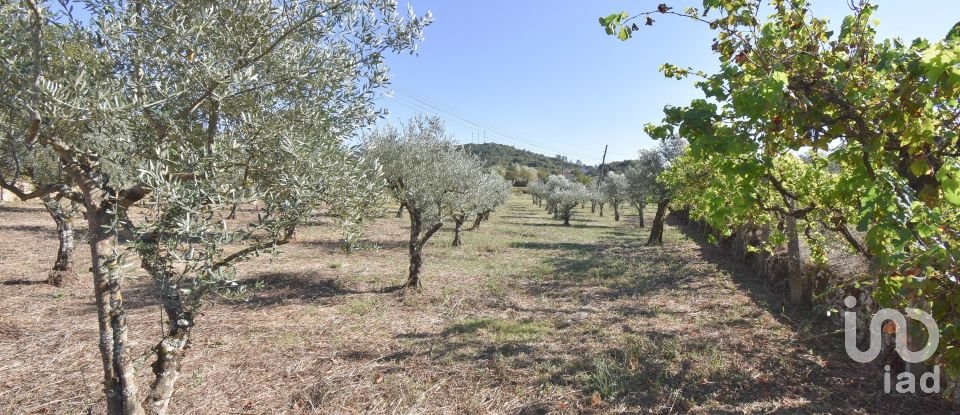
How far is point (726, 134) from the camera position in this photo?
136 inches

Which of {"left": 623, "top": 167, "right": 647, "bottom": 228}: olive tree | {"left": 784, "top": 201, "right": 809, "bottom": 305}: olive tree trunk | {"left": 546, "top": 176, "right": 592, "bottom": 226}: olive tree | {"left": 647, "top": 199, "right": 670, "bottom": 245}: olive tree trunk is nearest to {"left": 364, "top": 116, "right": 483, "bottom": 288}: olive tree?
{"left": 784, "top": 201, "right": 809, "bottom": 305}: olive tree trunk

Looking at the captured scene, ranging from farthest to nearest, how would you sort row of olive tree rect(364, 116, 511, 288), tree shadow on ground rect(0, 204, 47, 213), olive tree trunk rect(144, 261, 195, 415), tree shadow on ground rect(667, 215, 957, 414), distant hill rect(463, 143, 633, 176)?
distant hill rect(463, 143, 633, 176)
tree shadow on ground rect(0, 204, 47, 213)
row of olive tree rect(364, 116, 511, 288)
tree shadow on ground rect(667, 215, 957, 414)
olive tree trunk rect(144, 261, 195, 415)

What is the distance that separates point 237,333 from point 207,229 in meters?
6.11

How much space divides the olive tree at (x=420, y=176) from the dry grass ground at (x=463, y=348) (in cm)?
168

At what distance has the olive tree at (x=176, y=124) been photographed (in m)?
3.55

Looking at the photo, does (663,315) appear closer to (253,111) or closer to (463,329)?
(463,329)

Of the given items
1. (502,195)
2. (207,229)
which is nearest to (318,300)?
(207,229)

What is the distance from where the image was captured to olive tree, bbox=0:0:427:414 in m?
3.55

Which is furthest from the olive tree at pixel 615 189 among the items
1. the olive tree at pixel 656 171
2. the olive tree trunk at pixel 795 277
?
the olive tree trunk at pixel 795 277

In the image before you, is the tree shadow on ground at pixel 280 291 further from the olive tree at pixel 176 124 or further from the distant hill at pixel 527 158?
the distant hill at pixel 527 158

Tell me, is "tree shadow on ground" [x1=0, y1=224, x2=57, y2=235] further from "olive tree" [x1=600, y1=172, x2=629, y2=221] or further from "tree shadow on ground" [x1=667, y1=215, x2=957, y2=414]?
"olive tree" [x1=600, y1=172, x2=629, y2=221]


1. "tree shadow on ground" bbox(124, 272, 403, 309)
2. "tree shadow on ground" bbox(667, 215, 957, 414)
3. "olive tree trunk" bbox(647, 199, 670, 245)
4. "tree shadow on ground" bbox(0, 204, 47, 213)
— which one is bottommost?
"tree shadow on ground" bbox(124, 272, 403, 309)

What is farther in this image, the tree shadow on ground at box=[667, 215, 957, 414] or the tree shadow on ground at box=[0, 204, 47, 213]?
the tree shadow on ground at box=[0, 204, 47, 213]

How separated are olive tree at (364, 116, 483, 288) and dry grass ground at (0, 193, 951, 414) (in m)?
1.68
